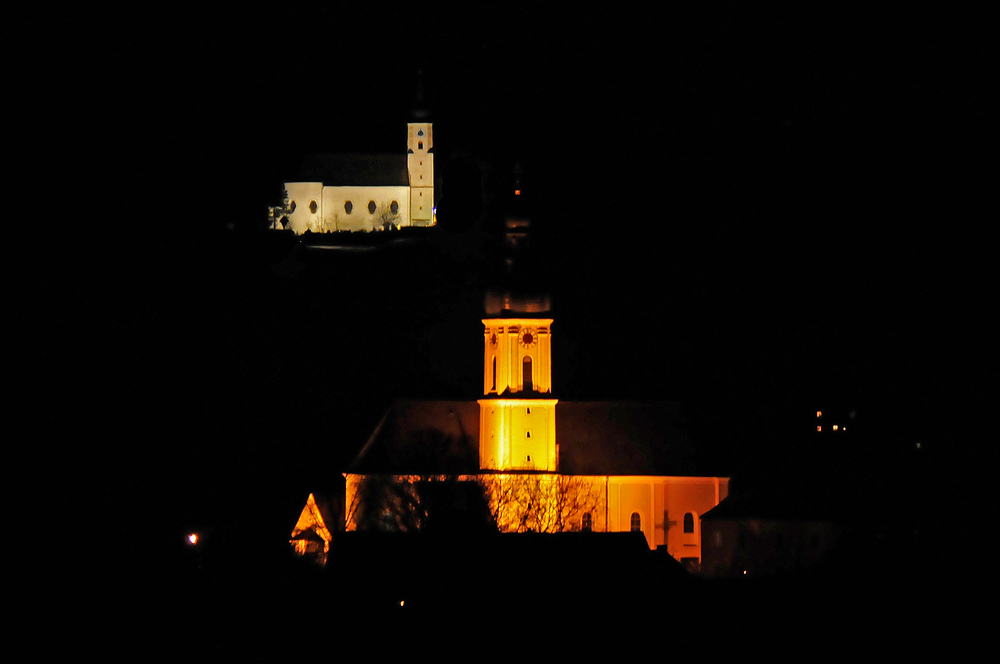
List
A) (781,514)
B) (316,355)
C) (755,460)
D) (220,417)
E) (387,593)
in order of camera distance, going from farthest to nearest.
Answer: (755,460), (781,514), (316,355), (387,593), (220,417)

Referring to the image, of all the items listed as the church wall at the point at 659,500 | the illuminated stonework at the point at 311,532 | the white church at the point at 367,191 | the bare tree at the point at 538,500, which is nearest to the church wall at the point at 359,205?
the white church at the point at 367,191

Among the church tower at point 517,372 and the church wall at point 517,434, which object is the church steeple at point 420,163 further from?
the church wall at point 517,434

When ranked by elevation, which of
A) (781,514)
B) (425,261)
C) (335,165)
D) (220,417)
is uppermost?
(335,165)

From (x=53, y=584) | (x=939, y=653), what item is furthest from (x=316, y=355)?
(x=53, y=584)

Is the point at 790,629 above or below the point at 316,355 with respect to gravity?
below

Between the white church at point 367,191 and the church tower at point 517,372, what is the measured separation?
2833 centimetres

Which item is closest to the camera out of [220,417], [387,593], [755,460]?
[220,417]

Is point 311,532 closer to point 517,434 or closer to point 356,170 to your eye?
point 517,434

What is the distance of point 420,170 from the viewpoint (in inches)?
3346

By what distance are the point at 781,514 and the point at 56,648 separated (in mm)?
36151

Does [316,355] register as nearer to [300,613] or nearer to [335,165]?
[300,613]

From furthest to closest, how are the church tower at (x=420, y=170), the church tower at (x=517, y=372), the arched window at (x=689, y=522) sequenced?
the church tower at (x=420, y=170)
the arched window at (x=689, y=522)
the church tower at (x=517, y=372)

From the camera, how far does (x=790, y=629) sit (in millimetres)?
24000

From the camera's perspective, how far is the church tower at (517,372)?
49125 millimetres
